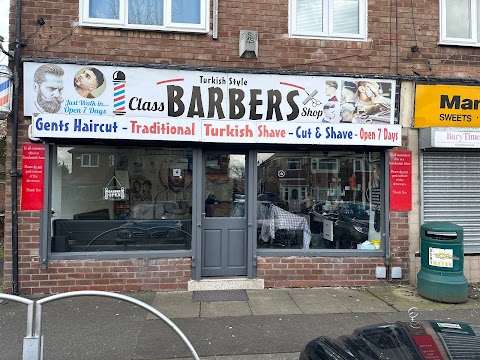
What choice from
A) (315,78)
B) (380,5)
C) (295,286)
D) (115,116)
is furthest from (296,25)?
(295,286)

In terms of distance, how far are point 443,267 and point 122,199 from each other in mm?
5390

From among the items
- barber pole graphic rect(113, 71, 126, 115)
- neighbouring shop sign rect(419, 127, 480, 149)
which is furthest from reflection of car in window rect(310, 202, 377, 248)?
barber pole graphic rect(113, 71, 126, 115)

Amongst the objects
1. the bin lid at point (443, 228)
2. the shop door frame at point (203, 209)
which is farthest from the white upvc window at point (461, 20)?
the shop door frame at point (203, 209)

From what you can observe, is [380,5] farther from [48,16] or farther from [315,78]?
[48,16]

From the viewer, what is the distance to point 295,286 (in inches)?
260

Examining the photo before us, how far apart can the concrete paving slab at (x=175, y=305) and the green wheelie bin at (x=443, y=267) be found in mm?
3670

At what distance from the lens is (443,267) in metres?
6.01

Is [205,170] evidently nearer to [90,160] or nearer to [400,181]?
[90,160]

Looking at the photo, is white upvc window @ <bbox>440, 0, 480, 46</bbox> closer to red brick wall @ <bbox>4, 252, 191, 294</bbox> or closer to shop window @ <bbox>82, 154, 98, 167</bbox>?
red brick wall @ <bbox>4, 252, 191, 294</bbox>

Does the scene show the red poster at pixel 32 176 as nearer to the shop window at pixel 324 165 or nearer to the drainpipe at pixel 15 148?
the drainpipe at pixel 15 148

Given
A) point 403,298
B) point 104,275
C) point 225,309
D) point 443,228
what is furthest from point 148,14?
point 403,298

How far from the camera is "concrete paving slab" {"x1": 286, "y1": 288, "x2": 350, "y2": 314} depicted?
217 inches

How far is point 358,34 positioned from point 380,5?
0.65 m

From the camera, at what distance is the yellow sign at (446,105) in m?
6.87
